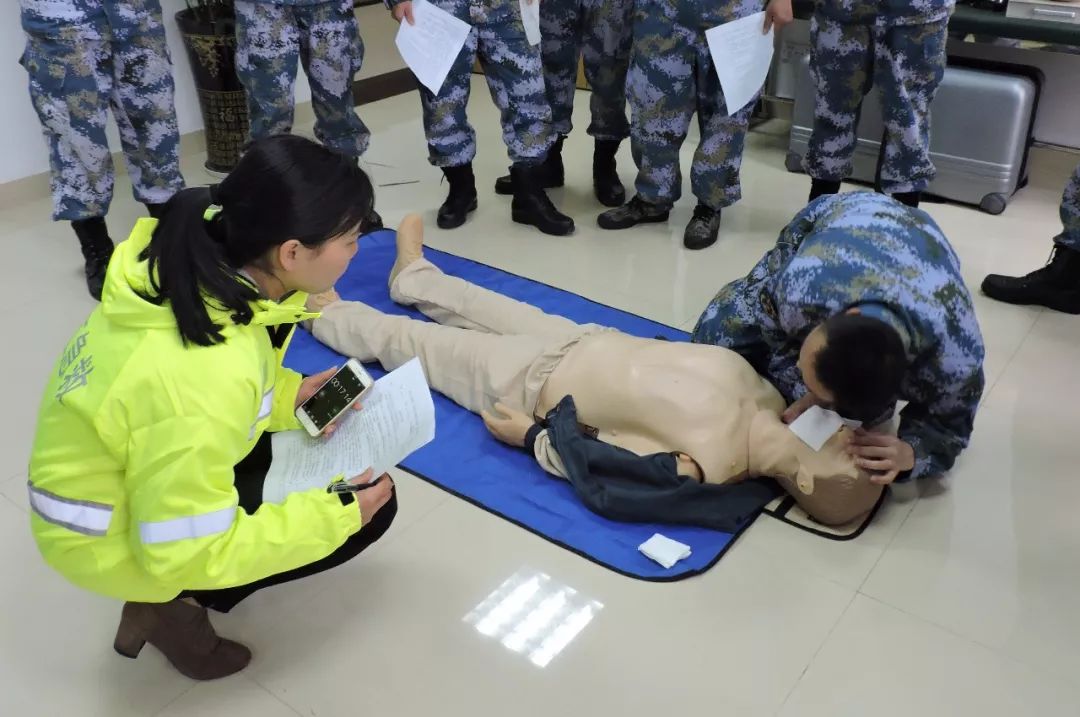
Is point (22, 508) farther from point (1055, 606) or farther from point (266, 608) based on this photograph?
point (1055, 606)

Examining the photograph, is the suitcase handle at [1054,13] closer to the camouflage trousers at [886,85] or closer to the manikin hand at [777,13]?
the camouflage trousers at [886,85]

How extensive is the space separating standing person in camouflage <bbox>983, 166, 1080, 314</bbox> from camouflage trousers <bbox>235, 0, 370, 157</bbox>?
6.78ft

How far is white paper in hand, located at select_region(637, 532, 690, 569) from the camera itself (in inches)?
67.1

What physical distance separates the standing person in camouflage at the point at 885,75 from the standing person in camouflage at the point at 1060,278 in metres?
0.40

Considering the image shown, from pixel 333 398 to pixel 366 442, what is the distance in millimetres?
129

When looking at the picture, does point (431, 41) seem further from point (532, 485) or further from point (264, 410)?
point (264, 410)

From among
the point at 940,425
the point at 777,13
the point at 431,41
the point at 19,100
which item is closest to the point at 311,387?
the point at 940,425

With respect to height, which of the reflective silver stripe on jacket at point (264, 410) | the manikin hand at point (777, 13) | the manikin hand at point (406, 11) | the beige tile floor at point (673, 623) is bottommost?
the beige tile floor at point (673, 623)

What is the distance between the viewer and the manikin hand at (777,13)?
8.64 ft

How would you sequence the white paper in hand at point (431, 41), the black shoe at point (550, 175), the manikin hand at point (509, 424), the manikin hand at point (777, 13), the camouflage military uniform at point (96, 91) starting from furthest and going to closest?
the black shoe at point (550, 175) < the white paper in hand at point (431, 41) < the manikin hand at point (777, 13) < the camouflage military uniform at point (96, 91) < the manikin hand at point (509, 424)

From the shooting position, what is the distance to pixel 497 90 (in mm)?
2959

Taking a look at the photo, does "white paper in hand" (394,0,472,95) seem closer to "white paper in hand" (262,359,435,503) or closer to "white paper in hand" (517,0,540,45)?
"white paper in hand" (517,0,540,45)

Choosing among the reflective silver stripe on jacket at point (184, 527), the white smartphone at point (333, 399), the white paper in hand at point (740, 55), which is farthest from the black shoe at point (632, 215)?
the reflective silver stripe on jacket at point (184, 527)

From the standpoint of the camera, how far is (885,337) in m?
1.43
